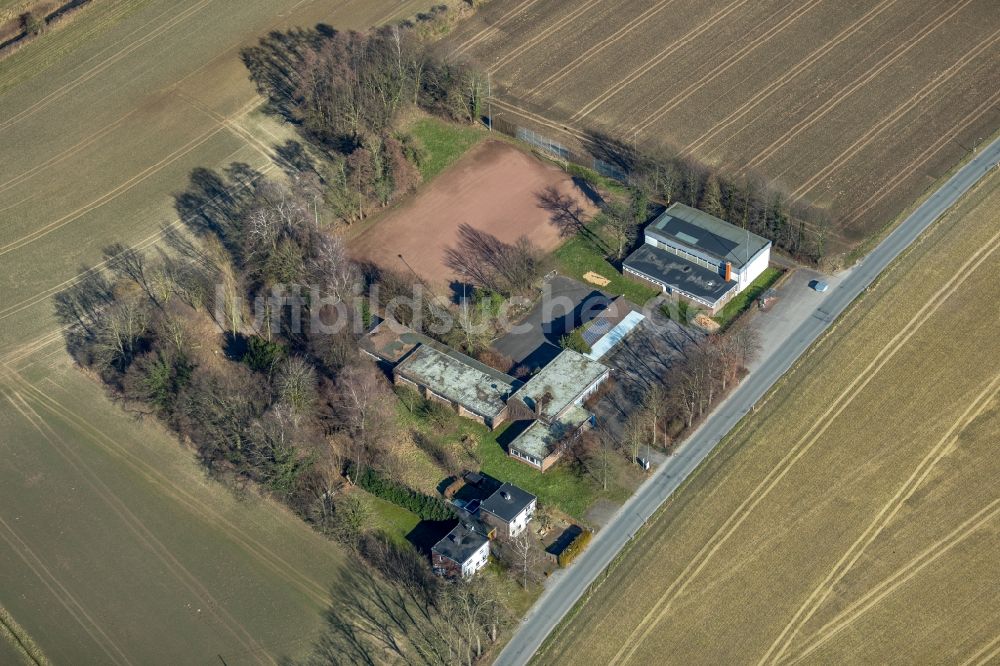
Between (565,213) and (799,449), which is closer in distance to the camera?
(799,449)

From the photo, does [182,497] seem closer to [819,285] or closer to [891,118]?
[819,285]

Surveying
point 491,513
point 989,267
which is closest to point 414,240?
point 491,513

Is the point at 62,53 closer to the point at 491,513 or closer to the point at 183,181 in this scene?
the point at 183,181

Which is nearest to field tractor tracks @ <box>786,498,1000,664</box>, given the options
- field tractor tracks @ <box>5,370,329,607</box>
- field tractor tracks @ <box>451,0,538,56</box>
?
field tractor tracks @ <box>5,370,329,607</box>

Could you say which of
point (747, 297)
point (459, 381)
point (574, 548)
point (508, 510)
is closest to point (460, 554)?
point (508, 510)

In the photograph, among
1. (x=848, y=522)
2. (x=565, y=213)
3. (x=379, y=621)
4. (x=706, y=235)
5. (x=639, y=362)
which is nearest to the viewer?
(x=379, y=621)

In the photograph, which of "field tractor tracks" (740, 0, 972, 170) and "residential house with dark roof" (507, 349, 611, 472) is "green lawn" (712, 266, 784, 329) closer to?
"residential house with dark roof" (507, 349, 611, 472)
